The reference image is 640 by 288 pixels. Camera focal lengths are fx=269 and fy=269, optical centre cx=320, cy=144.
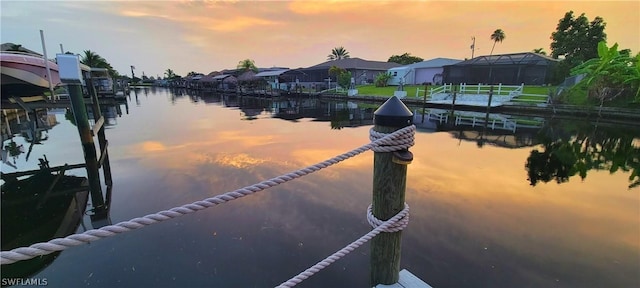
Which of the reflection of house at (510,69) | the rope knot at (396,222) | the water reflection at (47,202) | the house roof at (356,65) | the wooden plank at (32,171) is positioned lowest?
the water reflection at (47,202)

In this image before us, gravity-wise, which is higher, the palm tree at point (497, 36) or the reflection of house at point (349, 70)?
the palm tree at point (497, 36)

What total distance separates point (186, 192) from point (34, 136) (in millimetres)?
10361

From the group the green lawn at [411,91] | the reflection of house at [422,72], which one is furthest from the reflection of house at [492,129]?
the reflection of house at [422,72]

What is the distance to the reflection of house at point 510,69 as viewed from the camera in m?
25.2

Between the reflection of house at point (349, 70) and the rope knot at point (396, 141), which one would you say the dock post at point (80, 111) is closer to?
the rope knot at point (396, 141)

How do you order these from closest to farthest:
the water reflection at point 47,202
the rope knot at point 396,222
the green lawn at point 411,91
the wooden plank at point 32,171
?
the rope knot at point 396,222 → the water reflection at point 47,202 → the wooden plank at point 32,171 → the green lawn at point 411,91

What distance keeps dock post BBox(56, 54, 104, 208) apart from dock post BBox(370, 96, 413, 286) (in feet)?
18.2

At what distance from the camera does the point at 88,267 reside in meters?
3.31

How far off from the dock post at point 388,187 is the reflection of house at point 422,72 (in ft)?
116

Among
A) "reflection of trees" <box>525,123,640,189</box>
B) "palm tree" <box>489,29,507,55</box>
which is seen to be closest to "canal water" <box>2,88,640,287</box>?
"reflection of trees" <box>525,123,640,189</box>

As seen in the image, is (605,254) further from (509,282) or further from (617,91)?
(617,91)

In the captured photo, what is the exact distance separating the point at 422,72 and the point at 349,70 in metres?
9.99

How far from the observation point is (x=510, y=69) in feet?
85.8

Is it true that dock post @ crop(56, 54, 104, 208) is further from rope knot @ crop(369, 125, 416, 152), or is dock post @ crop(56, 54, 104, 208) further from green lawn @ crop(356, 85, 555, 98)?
green lawn @ crop(356, 85, 555, 98)
